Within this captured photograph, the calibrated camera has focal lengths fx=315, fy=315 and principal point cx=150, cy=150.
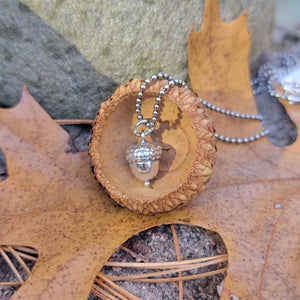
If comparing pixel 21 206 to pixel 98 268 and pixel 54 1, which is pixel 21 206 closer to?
pixel 98 268

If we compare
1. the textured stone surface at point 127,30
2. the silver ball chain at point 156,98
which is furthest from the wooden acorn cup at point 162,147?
the textured stone surface at point 127,30

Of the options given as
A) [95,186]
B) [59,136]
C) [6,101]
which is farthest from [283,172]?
[6,101]

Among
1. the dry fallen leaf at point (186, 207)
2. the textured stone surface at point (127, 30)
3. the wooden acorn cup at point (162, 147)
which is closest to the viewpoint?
the dry fallen leaf at point (186, 207)

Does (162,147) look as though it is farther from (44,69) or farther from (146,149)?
(44,69)

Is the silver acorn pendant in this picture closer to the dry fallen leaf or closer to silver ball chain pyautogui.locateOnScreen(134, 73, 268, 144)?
silver ball chain pyautogui.locateOnScreen(134, 73, 268, 144)

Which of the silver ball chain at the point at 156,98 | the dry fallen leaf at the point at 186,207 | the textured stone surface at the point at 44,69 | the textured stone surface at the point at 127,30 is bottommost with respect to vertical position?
the dry fallen leaf at the point at 186,207

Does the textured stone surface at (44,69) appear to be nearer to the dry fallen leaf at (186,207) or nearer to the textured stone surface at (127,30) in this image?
the textured stone surface at (127,30)
